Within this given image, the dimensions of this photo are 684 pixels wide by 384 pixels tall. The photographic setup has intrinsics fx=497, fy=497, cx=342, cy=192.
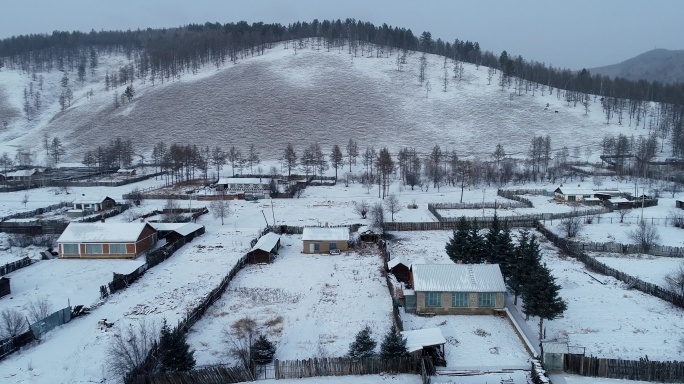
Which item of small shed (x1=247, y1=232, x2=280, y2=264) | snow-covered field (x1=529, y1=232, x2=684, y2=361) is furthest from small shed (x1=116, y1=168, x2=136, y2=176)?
snow-covered field (x1=529, y1=232, x2=684, y2=361)

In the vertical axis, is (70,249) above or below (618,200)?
below

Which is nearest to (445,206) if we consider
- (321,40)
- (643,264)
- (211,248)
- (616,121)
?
(643,264)

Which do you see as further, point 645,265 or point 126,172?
point 126,172

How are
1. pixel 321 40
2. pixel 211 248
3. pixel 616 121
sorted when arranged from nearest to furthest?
1. pixel 211 248
2. pixel 616 121
3. pixel 321 40

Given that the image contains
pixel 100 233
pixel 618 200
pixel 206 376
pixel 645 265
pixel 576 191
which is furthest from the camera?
pixel 576 191

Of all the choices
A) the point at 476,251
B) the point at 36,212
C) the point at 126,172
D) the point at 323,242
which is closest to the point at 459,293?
the point at 476,251

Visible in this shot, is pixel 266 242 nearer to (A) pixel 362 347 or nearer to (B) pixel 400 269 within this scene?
(B) pixel 400 269

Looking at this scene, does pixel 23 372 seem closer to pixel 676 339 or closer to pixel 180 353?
pixel 180 353
